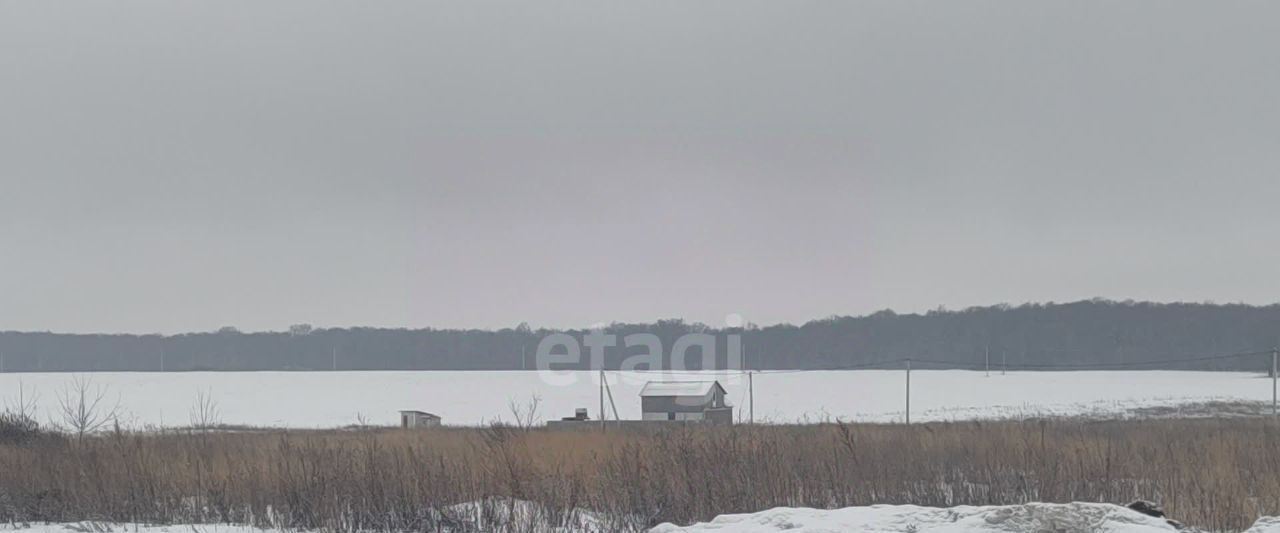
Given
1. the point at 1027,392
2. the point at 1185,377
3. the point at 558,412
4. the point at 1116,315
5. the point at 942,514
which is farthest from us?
the point at 1116,315

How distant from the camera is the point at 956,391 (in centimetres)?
6506

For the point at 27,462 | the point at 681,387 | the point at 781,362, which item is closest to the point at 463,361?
the point at 781,362

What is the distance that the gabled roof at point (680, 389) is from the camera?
3617 centimetres

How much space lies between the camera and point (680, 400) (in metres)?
36.0

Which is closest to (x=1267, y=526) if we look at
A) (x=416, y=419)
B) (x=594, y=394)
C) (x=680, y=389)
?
(x=680, y=389)

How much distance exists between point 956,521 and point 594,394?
56.6 m

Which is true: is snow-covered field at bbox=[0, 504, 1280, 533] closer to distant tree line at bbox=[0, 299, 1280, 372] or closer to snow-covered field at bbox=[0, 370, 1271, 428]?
snow-covered field at bbox=[0, 370, 1271, 428]

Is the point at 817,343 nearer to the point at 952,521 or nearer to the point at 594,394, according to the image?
the point at 594,394

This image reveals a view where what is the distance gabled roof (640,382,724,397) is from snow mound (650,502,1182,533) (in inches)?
1064

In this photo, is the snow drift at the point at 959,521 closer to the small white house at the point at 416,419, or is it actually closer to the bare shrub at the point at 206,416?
the bare shrub at the point at 206,416

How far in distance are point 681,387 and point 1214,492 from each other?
2765 cm

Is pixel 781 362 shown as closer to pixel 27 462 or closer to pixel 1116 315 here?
pixel 1116 315

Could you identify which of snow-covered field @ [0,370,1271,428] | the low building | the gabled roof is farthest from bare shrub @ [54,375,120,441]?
the gabled roof

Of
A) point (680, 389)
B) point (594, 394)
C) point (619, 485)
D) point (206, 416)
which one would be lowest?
point (594, 394)
